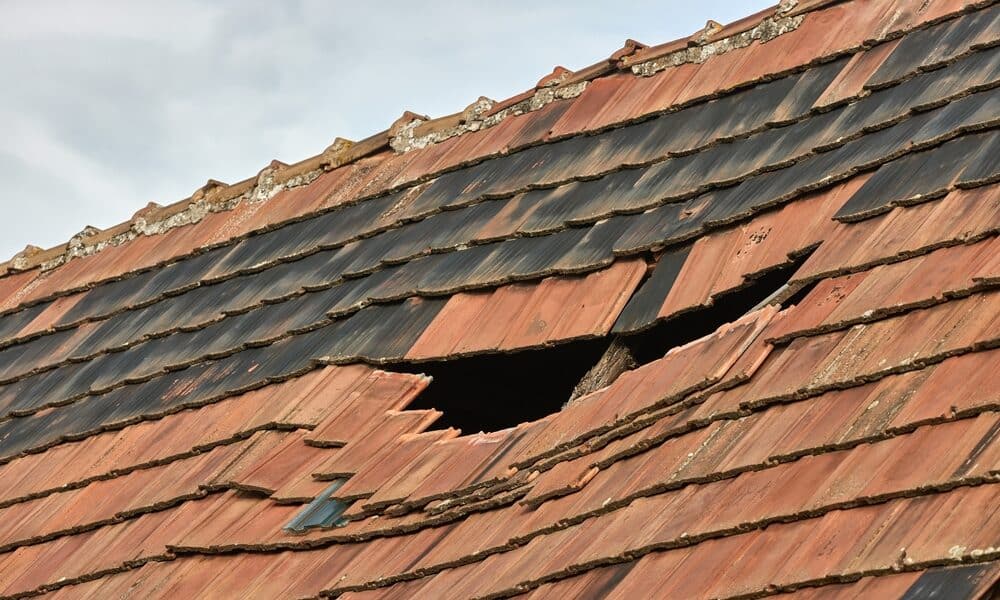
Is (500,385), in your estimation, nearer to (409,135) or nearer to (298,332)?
(298,332)

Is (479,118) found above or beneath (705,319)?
above

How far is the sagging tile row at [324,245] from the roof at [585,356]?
2 centimetres

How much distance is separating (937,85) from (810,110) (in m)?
0.61

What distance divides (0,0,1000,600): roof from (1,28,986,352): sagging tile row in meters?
0.02

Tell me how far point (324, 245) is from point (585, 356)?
2304mm

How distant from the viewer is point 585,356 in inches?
256

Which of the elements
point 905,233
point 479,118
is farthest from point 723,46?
point 905,233

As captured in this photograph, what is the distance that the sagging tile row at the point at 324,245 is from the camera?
23.9 ft

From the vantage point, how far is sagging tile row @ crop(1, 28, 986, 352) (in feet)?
23.9

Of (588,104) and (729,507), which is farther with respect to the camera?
(588,104)

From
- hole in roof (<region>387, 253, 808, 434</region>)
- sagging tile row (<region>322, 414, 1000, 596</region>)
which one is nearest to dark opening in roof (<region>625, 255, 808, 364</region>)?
hole in roof (<region>387, 253, 808, 434</region>)

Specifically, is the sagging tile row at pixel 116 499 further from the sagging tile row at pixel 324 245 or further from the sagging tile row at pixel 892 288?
the sagging tile row at pixel 892 288

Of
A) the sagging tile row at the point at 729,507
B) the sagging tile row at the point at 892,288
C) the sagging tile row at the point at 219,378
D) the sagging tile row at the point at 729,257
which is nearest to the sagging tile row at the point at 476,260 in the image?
the sagging tile row at the point at 219,378

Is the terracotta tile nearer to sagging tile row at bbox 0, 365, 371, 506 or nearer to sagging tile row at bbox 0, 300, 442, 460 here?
sagging tile row at bbox 0, 300, 442, 460
